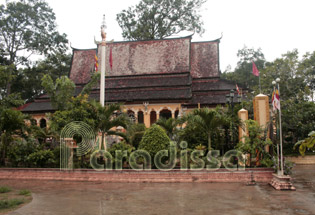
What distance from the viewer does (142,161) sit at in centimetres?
1277

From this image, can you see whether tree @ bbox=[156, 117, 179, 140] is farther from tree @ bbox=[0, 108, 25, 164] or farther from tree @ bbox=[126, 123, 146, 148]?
tree @ bbox=[0, 108, 25, 164]

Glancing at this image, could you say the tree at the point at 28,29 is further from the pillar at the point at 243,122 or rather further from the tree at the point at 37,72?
the pillar at the point at 243,122

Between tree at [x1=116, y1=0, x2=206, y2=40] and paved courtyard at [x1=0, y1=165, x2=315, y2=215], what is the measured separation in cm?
2712

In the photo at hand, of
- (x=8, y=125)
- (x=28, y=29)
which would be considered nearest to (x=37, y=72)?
(x=28, y=29)

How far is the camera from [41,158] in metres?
13.0

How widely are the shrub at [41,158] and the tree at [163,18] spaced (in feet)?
80.8

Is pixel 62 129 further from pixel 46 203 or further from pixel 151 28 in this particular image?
pixel 151 28

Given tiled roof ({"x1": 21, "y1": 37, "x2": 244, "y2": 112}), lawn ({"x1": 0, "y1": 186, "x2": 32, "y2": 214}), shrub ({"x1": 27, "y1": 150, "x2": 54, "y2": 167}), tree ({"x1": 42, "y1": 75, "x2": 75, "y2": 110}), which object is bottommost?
lawn ({"x1": 0, "y1": 186, "x2": 32, "y2": 214})

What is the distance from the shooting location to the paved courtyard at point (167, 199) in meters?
6.66

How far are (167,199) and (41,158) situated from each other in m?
7.25

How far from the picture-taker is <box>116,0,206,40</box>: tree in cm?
3500

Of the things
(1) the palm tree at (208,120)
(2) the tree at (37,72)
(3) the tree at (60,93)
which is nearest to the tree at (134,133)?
(1) the palm tree at (208,120)

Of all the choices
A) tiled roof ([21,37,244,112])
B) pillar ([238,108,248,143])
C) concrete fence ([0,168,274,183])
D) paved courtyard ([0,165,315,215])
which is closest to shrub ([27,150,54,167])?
concrete fence ([0,168,274,183])

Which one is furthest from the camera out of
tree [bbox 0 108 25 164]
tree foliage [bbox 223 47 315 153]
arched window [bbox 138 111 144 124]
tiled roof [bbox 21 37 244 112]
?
arched window [bbox 138 111 144 124]
